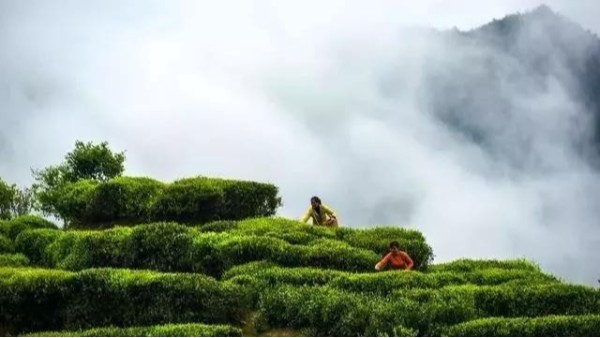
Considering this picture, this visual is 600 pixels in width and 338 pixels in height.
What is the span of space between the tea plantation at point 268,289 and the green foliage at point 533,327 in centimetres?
2

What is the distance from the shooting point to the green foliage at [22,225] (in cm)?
2788

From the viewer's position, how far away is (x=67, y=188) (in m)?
31.0

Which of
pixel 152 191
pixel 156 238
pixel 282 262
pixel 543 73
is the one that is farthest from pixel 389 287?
pixel 543 73

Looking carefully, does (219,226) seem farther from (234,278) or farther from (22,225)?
(22,225)

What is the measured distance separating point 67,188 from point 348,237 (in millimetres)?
11405

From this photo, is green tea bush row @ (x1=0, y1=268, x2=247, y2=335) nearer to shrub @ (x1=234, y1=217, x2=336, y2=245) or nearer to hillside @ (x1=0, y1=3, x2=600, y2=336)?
hillside @ (x1=0, y1=3, x2=600, y2=336)

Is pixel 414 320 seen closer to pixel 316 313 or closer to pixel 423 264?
pixel 316 313

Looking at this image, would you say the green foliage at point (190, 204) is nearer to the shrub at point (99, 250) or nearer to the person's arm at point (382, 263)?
the shrub at point (99, 250)

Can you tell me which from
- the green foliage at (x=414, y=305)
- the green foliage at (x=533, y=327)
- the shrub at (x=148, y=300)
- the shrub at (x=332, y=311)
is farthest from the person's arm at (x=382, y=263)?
the green foliage at (x=533, y=327)

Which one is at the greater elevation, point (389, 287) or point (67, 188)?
point (67, 188)

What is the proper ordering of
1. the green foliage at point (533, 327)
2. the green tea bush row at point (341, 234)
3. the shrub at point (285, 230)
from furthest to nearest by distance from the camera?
the green tea bush row at point (341, 234) → the shrub at point (285, 230) → the green foliage at point (533, 327)

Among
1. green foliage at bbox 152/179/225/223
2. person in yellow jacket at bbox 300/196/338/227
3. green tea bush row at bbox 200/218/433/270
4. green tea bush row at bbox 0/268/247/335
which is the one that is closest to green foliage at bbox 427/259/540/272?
green tea bush row at bbox 200/218/433/270

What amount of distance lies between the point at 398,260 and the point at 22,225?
12828 millimetres

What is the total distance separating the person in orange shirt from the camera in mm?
21859
